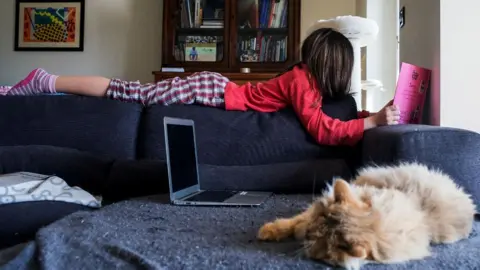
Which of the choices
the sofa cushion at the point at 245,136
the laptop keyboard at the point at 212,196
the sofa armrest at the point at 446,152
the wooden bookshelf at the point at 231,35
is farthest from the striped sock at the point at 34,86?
the wooden bookshelf at the point at 231,35

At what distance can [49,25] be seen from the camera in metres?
3.75

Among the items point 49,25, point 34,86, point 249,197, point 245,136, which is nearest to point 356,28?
point 245,136

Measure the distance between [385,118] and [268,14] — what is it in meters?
2.13

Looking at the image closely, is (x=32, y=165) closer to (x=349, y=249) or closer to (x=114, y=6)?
(x=349, y=249)

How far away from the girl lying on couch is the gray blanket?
625mm

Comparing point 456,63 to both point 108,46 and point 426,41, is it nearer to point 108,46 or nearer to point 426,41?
point 426,41

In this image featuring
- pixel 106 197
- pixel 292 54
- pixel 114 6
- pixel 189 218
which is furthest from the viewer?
pixel 114 6

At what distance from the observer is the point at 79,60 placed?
12.4ft

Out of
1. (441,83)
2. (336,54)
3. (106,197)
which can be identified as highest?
(336,54)

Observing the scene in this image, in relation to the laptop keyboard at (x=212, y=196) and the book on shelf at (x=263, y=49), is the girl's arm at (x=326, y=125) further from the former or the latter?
the book on shelf at (x=263, y=49)

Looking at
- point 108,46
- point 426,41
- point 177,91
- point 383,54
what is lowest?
point 177,91

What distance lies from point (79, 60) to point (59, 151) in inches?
93.3

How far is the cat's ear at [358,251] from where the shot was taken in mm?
646

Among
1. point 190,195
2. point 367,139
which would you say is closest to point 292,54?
point 367,139
